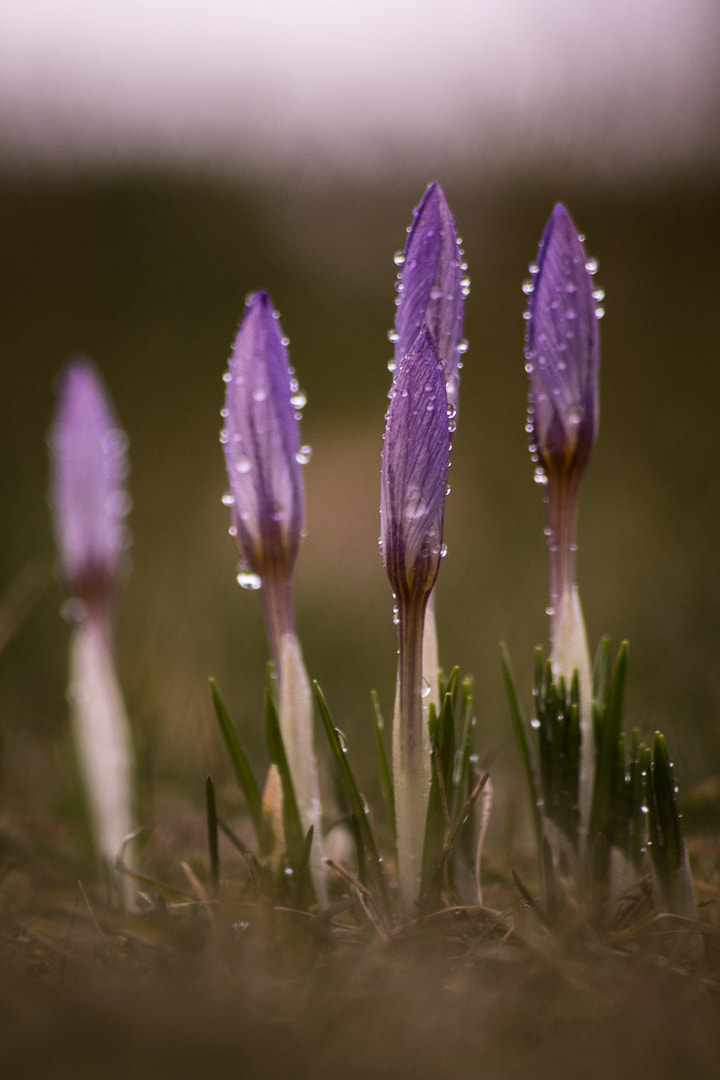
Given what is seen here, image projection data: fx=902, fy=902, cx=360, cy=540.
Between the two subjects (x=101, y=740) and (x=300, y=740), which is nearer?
(x=300, y=740)

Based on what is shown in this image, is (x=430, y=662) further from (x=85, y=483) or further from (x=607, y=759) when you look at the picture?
(x=85, y=483)

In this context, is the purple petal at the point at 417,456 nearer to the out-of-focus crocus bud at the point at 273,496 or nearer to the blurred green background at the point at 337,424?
the out-of-focus crocus bud at the point at 273,496

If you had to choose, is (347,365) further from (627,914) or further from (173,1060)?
(173,1060)

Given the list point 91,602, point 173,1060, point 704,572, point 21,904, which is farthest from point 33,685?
point 173,1060

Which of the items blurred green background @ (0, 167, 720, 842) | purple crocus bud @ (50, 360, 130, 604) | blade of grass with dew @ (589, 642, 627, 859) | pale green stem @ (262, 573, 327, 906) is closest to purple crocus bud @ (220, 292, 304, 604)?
pale green stem @ (262, 573, 327, 906)

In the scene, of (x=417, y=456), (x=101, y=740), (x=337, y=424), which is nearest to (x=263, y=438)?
(x=417, y=456)
